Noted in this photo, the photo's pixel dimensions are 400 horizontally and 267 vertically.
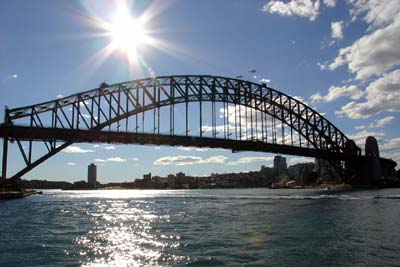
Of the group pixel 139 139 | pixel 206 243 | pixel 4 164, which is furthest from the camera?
pixel 139 139

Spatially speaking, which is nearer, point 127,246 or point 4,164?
point 127,246

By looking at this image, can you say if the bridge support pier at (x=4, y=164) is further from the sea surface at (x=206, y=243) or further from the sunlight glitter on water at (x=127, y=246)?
the sunlight glitter on water at (x=127, y=246)

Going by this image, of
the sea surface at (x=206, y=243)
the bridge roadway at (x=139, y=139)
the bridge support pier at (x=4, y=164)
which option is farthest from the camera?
the bridge roadway at (x=139, y=139)

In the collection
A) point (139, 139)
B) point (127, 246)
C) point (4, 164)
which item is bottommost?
point (127, 246)

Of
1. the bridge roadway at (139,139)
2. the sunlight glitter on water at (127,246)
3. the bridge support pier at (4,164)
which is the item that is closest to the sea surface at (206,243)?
the sunlight glitter on water at (127,246)

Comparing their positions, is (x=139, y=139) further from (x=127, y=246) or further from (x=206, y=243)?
(x=206, y=243)

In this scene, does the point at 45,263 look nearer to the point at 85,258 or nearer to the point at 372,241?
the point at 85,258

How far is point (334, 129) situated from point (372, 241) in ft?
359

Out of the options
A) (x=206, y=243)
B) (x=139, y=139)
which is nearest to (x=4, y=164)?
(x=139, y=139)

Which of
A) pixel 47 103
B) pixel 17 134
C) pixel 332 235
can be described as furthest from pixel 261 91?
pixel 332 235

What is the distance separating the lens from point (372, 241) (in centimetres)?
2355

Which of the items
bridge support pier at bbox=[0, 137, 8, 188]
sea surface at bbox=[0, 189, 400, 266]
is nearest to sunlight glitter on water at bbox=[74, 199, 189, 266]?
sea surface at bbox=[0, 189, 400, 266]

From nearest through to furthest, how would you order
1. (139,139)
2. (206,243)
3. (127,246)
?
(127,246)
(206,243)
(139,139)

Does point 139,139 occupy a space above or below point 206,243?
above
